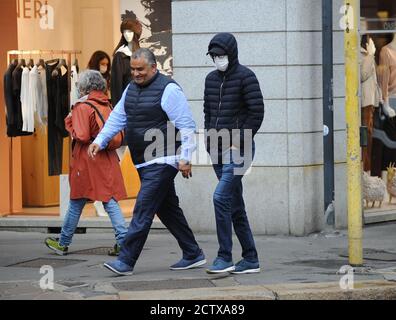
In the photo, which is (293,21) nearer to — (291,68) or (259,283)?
(291,68)

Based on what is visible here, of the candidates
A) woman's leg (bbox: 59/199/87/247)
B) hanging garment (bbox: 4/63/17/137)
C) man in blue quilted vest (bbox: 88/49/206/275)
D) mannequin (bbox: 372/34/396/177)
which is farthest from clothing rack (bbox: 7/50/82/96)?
man in blue quilted vest (bbox: 88/49/206/275)

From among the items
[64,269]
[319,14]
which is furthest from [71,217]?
[319,14]

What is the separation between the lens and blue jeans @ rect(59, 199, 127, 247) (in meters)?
10.6

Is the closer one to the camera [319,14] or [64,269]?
[64,269]

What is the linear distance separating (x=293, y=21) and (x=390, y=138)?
2287 millimetres

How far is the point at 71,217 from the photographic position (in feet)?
35.3

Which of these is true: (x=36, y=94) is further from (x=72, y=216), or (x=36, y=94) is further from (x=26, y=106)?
(x=72, y=216)

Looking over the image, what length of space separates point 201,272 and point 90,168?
171 cm

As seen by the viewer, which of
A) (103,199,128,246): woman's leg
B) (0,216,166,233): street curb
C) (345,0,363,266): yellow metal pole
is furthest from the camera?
(0,216,166,233): street curb

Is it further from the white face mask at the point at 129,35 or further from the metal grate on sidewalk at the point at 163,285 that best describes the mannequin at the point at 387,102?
the metal grate on sidewalk at the point at 163,285

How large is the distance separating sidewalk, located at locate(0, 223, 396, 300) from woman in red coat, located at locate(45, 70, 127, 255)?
47 cm

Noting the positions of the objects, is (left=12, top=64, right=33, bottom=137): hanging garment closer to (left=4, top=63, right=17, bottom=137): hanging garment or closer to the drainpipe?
(left=4, top=63, right=17, bottom=137): hanging garment

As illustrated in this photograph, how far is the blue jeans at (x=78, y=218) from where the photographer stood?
10.6m

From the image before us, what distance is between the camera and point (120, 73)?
1305cm
